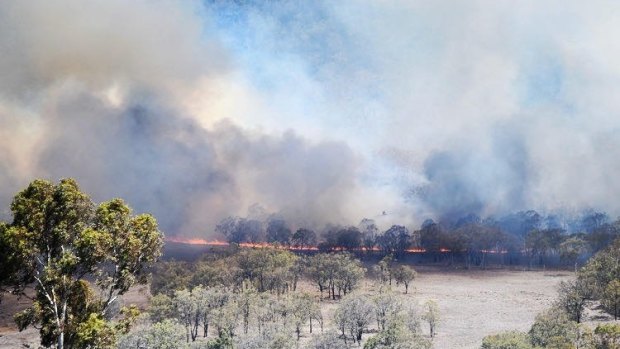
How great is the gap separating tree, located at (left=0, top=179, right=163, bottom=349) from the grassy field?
236 ft

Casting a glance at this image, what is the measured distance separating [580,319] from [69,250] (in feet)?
330

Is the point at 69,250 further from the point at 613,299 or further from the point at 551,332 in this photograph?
the point at 613,299

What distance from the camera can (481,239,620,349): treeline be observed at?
5489 centimetres

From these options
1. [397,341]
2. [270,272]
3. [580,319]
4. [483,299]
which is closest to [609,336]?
[397,341]

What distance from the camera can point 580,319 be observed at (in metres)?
91.2

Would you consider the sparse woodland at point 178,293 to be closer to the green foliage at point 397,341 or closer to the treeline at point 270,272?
the green foliage at point 397,341

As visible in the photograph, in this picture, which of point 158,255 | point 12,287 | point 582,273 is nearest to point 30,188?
point 12,287

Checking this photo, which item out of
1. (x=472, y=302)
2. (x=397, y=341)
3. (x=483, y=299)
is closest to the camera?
(x=397, y=341)

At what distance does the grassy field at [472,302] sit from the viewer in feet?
321

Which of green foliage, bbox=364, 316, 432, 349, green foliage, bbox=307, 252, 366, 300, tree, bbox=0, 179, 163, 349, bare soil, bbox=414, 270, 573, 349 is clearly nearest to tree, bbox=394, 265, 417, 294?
bare soil, bbox=414, 270, 573, 349

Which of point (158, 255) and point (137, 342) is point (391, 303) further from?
point (158, 255)

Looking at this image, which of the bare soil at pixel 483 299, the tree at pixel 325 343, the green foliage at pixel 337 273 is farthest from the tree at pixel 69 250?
the green foliage at pixel 337 273

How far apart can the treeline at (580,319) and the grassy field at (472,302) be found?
43.1 ft

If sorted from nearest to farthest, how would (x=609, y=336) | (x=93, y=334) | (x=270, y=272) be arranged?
1. (x=93, y=334)
2. (x=609, y=336)
3. (x=270, y=272)
